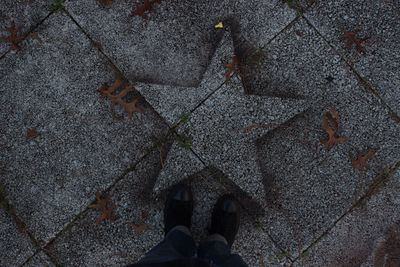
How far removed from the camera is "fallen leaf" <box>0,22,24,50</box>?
330 centimetres

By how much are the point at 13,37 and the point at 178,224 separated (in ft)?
6.31

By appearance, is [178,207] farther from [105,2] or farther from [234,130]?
[105,2]

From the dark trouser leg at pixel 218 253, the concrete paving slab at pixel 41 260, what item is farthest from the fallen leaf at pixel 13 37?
the dark trouser leg at pixel 218 253

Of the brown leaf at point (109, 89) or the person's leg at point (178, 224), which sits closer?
the person's leg at point (178, 224)

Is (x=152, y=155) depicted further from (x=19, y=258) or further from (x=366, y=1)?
Answer: (x=366, y=1)

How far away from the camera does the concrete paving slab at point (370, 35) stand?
322 centimetres

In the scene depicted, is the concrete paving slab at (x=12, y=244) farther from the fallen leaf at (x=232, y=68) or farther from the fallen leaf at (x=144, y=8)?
A: the fallen leaf at (x=232, y=68)

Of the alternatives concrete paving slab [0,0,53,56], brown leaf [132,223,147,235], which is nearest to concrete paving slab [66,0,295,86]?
concrete paving slab [0,0,53,56]

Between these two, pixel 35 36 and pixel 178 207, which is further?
pixel 35 36

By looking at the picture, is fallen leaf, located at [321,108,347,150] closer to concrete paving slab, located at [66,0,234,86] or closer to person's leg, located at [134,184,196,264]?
concrete paving slab, located at [66,0,234,86]

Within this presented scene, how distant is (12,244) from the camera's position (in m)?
3.29

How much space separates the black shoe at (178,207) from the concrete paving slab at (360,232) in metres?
0.93

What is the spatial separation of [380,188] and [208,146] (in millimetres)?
1337

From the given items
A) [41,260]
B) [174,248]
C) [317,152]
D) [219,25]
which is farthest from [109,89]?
[317,152]
